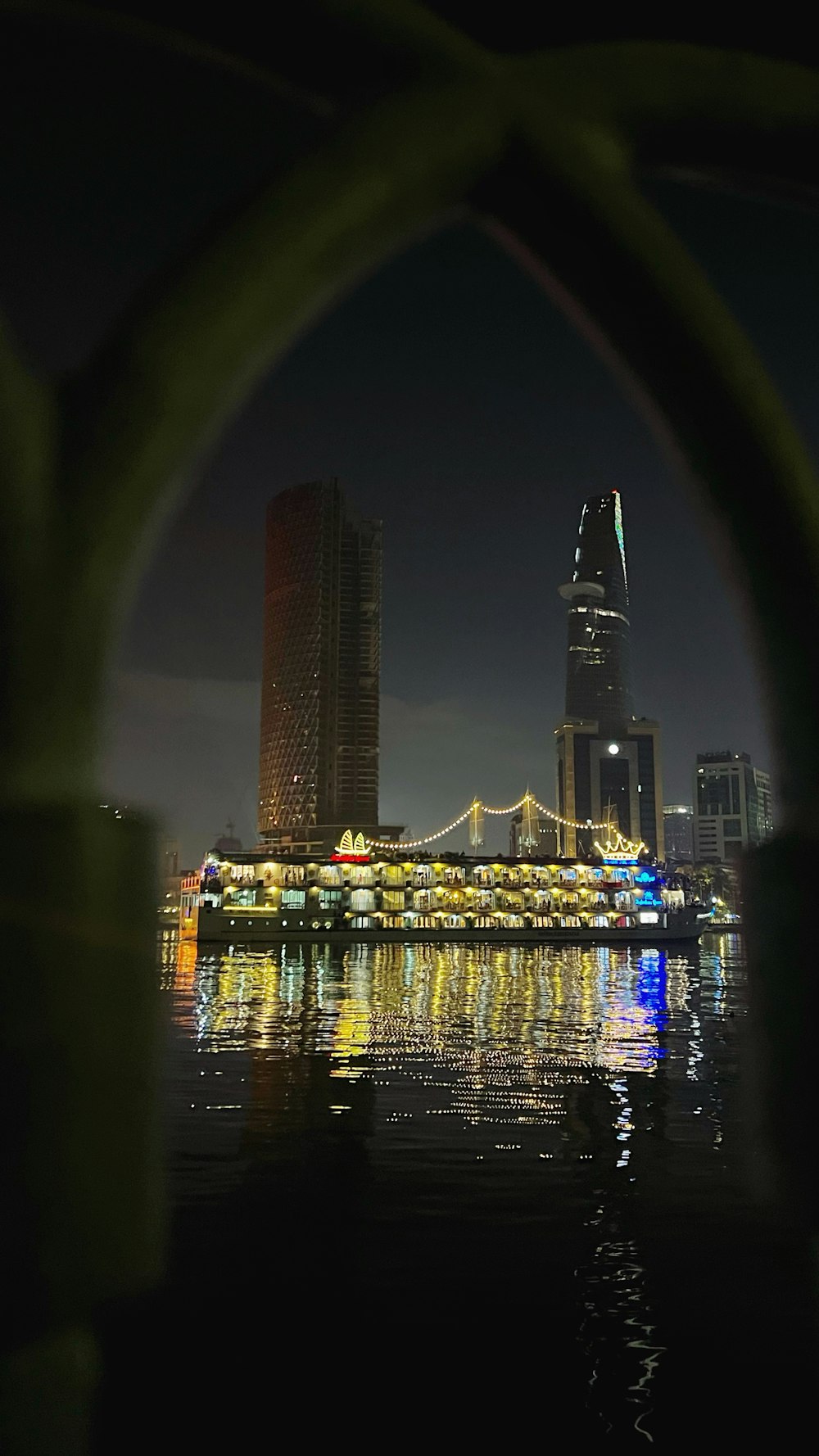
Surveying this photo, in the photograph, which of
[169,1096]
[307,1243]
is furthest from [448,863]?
[307,1243]

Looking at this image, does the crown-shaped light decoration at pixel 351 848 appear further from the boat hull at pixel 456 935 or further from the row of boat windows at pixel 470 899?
the boat hull at pixel 456 935

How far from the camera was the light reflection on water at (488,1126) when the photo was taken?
9203mm

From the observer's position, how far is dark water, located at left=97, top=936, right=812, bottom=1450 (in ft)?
21.8

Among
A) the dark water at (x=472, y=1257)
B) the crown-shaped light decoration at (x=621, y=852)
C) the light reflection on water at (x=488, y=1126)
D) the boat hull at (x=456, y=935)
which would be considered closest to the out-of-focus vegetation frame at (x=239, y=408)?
the dark water at (x=472, y=1257)

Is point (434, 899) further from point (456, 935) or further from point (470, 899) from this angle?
point (456, 935)

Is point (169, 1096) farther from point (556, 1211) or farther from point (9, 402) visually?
point (9, 402)

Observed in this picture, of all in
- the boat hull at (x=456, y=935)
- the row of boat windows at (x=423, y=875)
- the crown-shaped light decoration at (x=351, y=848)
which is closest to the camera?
the boat hull at (x=456, y=935)

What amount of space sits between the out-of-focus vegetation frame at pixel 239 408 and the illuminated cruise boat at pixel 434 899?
365 ft

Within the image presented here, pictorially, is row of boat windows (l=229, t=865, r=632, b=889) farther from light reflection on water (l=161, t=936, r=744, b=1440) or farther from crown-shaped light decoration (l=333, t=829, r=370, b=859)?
light reflection on water (l=161, t=936, r=744, b=1440)

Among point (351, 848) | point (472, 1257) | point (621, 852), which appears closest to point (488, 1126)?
point (472, 1257)

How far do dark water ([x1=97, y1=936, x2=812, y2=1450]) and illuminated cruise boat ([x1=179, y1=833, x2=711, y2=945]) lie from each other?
94.7 m

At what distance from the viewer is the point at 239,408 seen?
2576 millimetres

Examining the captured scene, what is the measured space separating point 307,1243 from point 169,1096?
968 centimetres

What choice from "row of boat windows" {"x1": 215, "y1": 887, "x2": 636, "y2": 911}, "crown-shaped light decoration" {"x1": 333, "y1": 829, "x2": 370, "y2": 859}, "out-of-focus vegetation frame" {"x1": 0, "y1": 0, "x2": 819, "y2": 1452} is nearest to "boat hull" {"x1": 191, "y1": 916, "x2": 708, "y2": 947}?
"row of boat windows" {"x1": 215, "y1": 887, "x2": 636, "y2": 911}
